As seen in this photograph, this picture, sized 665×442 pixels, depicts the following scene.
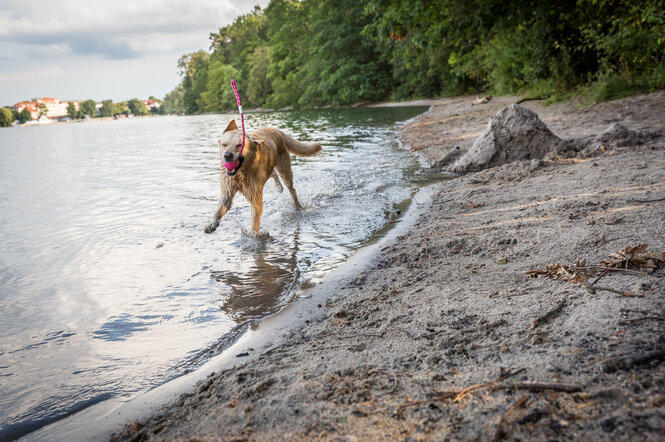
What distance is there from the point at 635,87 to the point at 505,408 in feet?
49.1

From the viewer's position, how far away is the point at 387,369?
2.21 meters

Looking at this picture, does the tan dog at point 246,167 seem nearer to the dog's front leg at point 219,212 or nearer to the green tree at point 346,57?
the dog's front leg at point 219,212

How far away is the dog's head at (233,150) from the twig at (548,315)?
12.9 ft

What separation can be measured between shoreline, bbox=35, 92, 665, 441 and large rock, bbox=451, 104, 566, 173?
343cm

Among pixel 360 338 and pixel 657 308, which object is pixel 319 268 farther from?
pixel 657 308

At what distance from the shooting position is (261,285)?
432cm

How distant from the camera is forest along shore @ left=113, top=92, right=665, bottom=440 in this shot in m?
1.69

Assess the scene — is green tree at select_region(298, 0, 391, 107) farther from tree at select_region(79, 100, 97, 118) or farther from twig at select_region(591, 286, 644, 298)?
tree at select_region(79, 100, 97, 118)

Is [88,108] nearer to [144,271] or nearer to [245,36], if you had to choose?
[245,36]

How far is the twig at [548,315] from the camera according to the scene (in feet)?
7.68

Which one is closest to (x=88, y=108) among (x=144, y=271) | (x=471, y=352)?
(x=144, y=271)

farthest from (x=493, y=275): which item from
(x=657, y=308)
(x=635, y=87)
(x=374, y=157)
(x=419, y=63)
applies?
(x=419, y=63)

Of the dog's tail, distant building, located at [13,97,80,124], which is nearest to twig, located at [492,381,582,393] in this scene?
Result: the dog's tail

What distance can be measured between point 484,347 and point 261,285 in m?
2.57
